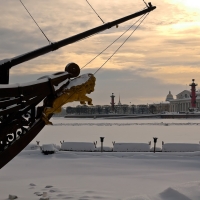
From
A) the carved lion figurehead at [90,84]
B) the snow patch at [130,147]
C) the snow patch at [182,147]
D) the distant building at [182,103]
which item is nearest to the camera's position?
the carved lion figurehead at [90,84]

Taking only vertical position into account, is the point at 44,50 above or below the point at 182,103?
below

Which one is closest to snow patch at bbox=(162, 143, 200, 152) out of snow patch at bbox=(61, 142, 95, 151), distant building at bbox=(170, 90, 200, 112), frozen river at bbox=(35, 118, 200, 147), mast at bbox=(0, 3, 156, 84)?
frozen river at bbox=(35, 118, 200, 147)

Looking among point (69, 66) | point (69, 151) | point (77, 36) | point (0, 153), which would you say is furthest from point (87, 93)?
point (69, 151)

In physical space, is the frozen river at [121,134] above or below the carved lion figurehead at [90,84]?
below

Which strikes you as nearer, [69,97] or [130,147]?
[69,97]

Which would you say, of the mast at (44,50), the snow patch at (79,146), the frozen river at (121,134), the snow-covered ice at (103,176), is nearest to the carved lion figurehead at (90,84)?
the mast at (44,50)

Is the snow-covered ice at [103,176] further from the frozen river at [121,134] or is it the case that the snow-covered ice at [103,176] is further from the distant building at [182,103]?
the distant building at [182,103]

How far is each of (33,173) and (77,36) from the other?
4.35m

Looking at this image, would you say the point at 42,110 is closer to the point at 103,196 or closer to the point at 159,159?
the point at 103,196

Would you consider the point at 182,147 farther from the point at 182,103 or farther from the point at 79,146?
the point at 182,103

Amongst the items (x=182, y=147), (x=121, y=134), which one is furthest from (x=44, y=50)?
(x=121, y=134)

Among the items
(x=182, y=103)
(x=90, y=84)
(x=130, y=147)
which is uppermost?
(x=182, y=103)

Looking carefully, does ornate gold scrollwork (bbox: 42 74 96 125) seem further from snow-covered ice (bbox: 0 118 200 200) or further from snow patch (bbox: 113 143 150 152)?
snow patch (bbox: 113 143 150 152)

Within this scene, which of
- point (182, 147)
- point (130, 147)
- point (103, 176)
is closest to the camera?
point (103, 176)
